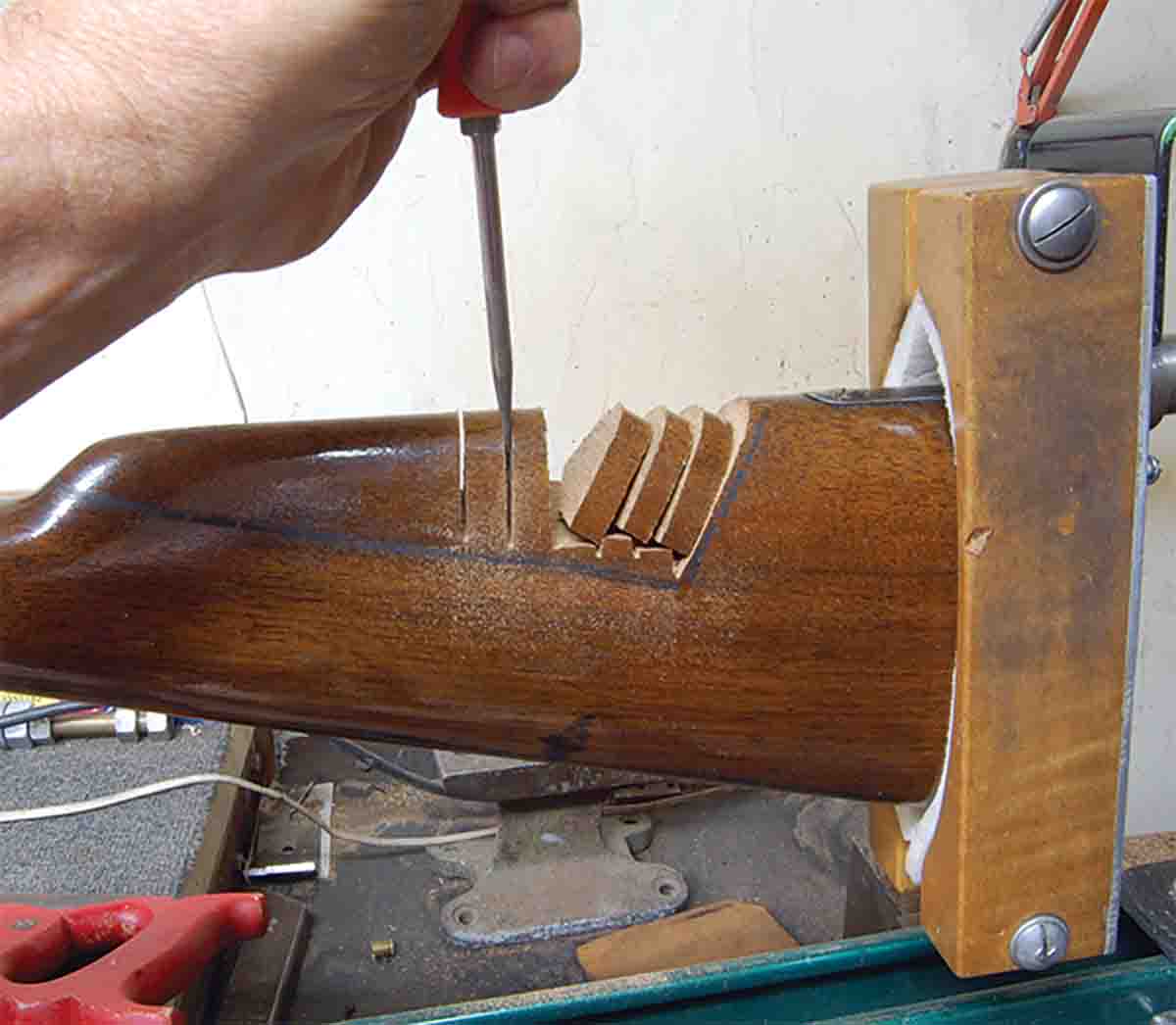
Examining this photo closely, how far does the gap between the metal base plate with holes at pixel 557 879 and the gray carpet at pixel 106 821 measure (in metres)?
0.19

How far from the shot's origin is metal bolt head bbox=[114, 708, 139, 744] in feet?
2.95

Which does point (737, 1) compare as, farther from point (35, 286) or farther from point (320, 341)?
point (35, 286)

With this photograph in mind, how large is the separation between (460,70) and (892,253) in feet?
0.62

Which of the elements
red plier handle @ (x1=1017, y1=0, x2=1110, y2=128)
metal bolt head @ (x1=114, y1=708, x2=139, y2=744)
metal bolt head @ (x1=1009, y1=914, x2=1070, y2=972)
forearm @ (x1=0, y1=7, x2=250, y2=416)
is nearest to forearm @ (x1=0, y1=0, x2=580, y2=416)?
forearm @ (x1=0, y1=7, x2=250, y2=416)

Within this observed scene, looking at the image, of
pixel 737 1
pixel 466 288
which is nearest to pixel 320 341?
pixel 466 288

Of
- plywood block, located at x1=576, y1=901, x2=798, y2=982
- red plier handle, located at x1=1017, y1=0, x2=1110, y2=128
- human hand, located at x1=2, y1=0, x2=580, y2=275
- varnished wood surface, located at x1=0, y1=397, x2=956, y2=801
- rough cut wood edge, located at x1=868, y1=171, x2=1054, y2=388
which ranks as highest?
red plier handle, located at x1=1017, y1=0, x2=1110, y2=128

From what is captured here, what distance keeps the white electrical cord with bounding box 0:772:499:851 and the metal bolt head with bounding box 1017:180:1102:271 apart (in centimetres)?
59

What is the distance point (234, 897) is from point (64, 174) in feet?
1.45

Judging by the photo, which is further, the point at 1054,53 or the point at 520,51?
the point at 1054,53

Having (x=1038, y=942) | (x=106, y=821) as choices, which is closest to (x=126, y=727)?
(x=106, y=821)

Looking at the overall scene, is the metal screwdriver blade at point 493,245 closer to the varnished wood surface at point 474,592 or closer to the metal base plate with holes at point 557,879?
the varnished wood surface at point 474,592

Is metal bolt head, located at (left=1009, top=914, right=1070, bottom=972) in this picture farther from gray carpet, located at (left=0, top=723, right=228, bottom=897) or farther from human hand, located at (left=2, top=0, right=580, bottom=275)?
gray carpet, located at (left=0, top=723, right=228, bottom=897)

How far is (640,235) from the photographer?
3.49 feet

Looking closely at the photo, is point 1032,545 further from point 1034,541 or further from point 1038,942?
point 1038,942
